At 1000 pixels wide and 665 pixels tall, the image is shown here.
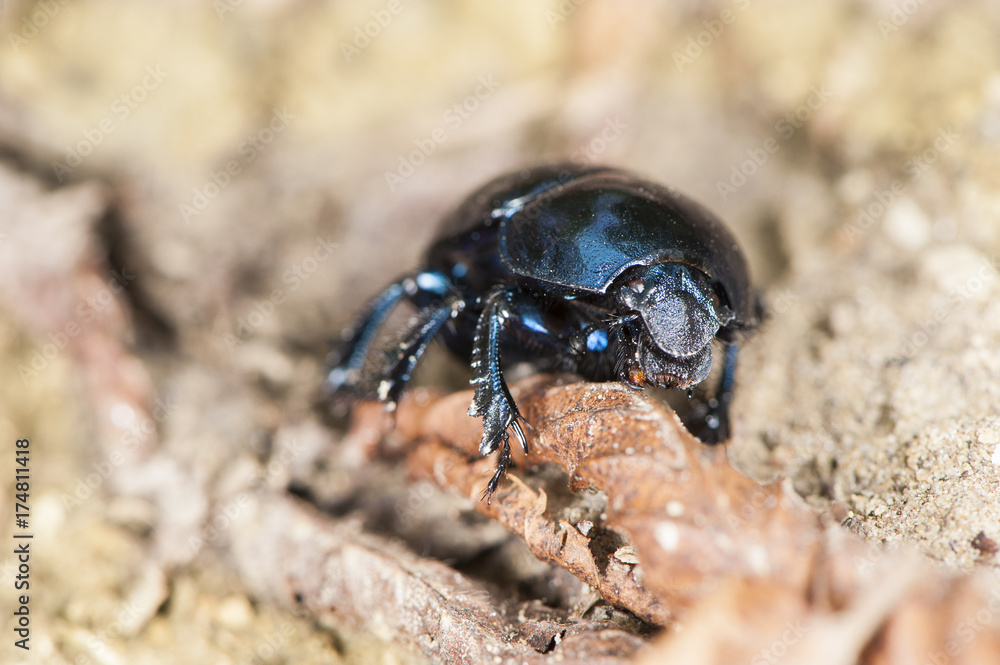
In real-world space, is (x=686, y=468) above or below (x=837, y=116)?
above

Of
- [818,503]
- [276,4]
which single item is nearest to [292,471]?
[818,503]

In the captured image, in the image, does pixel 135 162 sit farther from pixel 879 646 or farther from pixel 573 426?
pixel 879 646
